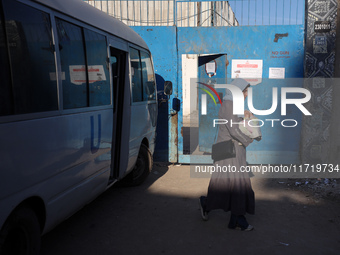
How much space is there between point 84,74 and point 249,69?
15.0ft

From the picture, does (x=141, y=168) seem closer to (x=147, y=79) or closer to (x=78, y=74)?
(x=147, y=79)

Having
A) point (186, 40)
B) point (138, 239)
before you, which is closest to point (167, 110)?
point (186, 40)

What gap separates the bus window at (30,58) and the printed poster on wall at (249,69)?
5052 millimetres

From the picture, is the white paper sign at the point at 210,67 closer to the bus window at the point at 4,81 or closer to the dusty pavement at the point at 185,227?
the dusty pavement at the point at 185,227

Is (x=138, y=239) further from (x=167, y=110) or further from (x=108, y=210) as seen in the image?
(x=167, y=110)

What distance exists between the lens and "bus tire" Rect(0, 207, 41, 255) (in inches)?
109

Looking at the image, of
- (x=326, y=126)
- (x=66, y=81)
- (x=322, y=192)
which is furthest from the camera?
(x=326, y=126)

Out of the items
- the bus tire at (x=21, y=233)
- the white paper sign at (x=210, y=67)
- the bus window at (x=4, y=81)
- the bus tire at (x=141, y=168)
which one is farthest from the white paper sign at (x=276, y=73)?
the bus window at (x=4, y=81)

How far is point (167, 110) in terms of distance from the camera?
809 cm

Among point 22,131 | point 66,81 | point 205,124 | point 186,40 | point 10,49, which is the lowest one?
point 205,124

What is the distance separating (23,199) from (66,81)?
4.08ft

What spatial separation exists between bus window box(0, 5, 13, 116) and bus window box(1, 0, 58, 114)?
0.18 ft

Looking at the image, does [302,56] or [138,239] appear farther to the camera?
[302,56]

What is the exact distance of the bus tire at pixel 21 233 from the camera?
2.76m
